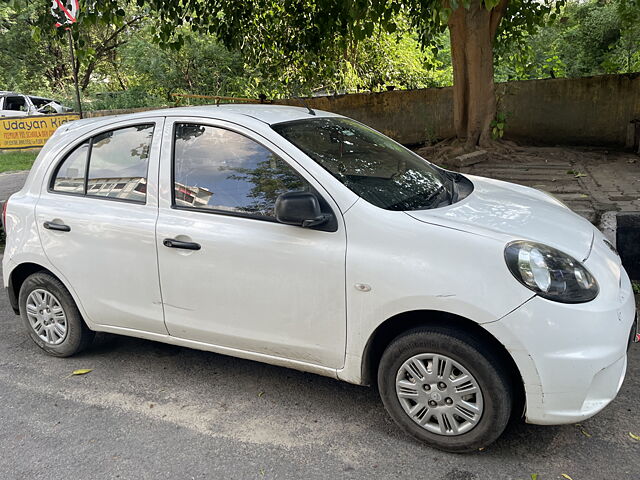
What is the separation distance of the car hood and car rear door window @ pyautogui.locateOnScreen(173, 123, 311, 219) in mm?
789

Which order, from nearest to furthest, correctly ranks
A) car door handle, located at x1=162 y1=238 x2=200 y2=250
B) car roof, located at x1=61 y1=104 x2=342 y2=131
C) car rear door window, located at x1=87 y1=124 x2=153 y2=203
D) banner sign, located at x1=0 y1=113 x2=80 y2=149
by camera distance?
1. car door handle, located at x1=162 y1=238 x2=200 y2=250
2. car roof, located at x1=61 y1=104 x2=342 y2=131
3. car rear door window, located at x1=87 y1=124 x2=153 y2=203
4. banner sign, located at x1=0 y1=113 x2=80 y2=149

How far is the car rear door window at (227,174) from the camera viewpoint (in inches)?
123

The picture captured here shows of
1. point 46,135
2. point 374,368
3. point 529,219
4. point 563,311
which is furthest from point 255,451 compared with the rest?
point 46,135

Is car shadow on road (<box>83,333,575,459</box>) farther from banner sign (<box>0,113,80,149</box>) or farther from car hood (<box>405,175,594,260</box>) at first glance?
banner sign (<box>0,113,80,149</box>)

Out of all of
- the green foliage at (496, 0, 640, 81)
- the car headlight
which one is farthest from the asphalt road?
the green foliage at (496, 0, 640, 81)

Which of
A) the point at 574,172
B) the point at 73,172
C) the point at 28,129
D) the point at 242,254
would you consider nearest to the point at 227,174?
the point at 242,254

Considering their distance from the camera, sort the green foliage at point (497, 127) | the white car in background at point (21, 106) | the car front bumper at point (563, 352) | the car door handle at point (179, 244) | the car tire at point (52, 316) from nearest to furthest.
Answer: the car front bumper at point (563, 352) → the car door handle at point (179, 244) → the car tire at point (52, 316) → the green foliage at point (497, 127) → the white car in background at point (21, 106)

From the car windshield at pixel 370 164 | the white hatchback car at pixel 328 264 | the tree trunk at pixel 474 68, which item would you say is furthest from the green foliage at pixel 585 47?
the white hatchback car at pixel 328 264

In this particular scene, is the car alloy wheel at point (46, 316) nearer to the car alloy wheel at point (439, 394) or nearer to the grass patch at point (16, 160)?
the car alloy wheel at point (439, 394)

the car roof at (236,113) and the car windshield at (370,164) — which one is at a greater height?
the car roof at (236,113)

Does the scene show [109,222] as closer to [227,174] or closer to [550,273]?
[227,174]

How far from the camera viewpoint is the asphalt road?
2744 millimetres

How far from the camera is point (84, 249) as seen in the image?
364 cm

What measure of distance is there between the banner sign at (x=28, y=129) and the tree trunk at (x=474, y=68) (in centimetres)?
1077
